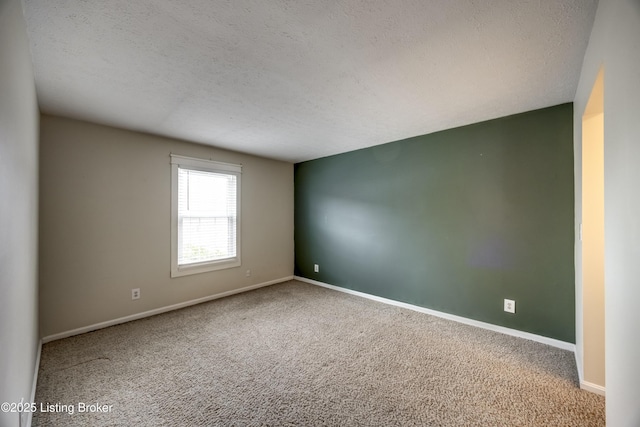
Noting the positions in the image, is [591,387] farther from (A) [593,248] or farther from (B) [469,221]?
(B) [469,221]

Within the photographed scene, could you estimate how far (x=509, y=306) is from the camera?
8.69 feet

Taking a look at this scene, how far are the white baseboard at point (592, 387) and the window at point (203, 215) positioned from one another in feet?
13.0

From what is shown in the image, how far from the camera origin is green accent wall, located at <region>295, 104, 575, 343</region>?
7.92ft

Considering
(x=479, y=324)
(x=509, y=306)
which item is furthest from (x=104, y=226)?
(x=509, y=306)

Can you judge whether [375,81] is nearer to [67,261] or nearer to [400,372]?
[400,372]

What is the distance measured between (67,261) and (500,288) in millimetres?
4582

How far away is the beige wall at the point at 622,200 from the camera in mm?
826

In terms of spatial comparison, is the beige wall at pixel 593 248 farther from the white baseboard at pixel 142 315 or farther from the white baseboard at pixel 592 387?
the white baseboard at pixel 142 315

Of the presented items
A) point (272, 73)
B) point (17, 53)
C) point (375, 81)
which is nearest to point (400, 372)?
point (375, 81)

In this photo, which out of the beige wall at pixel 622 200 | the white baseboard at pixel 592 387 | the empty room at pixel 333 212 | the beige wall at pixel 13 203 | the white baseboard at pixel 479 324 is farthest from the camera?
the white baseboard at pixel 479 324

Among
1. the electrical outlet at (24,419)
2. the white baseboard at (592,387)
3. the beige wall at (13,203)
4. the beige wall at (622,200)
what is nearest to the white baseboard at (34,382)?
the electrical outlet at (24,419)

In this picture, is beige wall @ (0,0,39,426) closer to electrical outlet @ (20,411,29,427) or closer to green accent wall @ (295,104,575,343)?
electrical outlet @ (20,411,29,427)

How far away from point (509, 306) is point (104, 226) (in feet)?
14.9

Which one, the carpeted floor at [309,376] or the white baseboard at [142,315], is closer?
the carpeted floor at [309,376]
